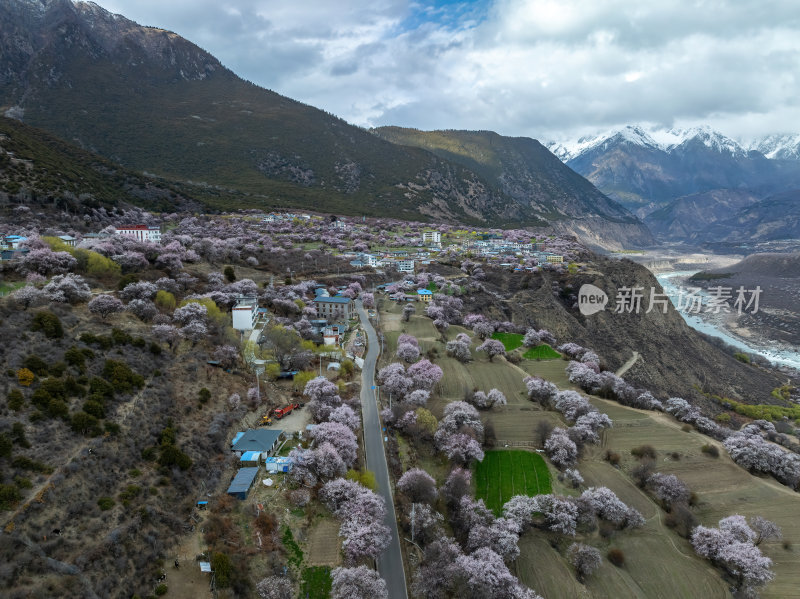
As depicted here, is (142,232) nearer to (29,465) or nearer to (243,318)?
(243,318)

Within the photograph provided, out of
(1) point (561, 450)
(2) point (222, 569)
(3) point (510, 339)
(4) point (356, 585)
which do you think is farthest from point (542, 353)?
(2) point (222, 569)

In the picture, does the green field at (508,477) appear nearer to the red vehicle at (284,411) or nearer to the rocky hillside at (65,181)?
the red vehicle at (284,411)

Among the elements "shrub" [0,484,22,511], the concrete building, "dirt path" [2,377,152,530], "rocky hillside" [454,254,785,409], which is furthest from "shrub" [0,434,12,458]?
"rocky hillside" [454,254,785,409]

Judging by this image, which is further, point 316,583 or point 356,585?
point 316,583

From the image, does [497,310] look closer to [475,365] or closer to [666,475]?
[475,365]

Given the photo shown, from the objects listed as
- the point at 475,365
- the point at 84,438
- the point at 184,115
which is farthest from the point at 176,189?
the point at 84,438

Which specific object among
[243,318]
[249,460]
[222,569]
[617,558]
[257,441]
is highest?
[243,318]

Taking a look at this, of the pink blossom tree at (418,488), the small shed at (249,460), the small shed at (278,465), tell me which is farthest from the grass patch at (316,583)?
the small shed at (249,460)
